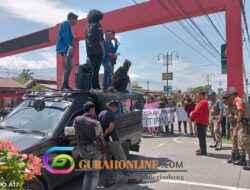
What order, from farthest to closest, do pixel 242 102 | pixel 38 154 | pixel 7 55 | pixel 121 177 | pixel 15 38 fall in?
pixel 7 55, pixel 15 38, pixel 242 102, pixel 121 177, pixel 38 154

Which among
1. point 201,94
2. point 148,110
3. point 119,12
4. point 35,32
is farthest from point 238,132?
point 35,32

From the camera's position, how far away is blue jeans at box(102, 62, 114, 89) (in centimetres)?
880

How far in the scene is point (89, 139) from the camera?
16.3 ft

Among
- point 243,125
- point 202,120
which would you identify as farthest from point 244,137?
point 202,120

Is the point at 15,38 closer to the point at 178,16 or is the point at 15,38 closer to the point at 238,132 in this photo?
the point at 178,16

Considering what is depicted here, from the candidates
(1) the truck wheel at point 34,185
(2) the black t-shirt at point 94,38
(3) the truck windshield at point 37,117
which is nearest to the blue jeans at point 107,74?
(2) the black t-shirt at point 94,38

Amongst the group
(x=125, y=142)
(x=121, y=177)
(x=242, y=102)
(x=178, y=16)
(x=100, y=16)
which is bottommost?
(x=121, y=177)

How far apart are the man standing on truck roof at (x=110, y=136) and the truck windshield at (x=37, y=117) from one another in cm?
76

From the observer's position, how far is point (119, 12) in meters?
15.5

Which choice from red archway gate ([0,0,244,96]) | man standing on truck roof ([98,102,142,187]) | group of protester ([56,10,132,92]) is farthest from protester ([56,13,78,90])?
red archway gate ([0,0,244,96])

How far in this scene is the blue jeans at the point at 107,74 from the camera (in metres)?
8.80

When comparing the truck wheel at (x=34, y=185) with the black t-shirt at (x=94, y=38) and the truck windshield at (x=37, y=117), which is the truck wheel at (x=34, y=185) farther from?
the black t-shirt at (x=94, y=38)

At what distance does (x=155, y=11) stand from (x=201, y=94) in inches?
249

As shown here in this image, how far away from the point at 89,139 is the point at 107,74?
4.19 metres
